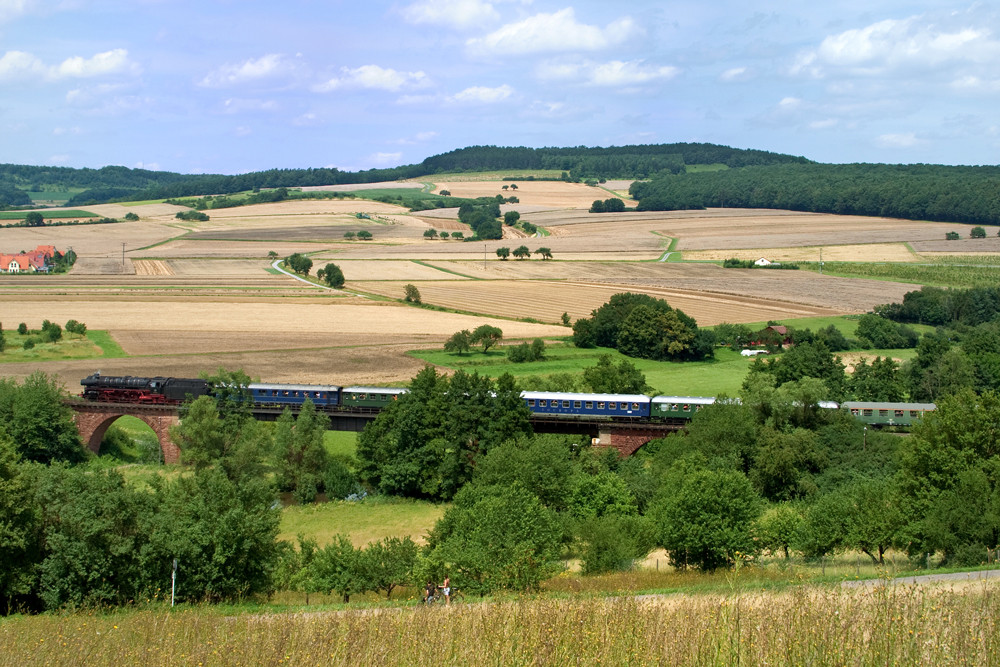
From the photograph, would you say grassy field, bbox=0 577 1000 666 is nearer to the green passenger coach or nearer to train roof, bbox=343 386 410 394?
the green passenger coach

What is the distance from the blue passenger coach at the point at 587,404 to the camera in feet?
188

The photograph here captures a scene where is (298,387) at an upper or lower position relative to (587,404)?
lower

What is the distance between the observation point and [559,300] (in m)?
108

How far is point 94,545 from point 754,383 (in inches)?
1600

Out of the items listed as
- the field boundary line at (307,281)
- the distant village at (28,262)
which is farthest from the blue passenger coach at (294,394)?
the distant village at (28,262)

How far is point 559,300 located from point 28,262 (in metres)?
79.1

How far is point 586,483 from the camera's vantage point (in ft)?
138

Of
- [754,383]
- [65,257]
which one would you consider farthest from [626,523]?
[65,257]

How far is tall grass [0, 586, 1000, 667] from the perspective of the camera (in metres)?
15.8

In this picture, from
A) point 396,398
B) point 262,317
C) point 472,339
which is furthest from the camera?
point 262,317

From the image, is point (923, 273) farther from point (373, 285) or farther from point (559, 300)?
point (373, 285)

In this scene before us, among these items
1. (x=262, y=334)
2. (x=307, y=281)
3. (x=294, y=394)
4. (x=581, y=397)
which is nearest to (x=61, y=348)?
(x=262, y=334)

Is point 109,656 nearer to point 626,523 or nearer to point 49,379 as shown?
point 626,523

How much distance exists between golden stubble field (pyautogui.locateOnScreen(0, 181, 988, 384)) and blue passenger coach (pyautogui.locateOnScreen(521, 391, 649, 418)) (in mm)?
17920
